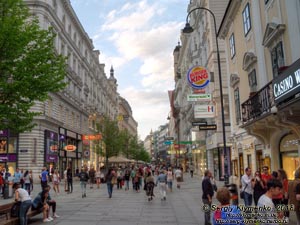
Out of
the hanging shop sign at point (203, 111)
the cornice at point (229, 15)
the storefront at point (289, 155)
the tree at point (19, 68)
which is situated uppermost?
the cornice at point (229, 15)

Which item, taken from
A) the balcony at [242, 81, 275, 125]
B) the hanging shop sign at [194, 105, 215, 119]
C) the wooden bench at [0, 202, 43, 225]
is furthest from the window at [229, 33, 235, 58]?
the wooden bench at [0, 202, 43, 225]

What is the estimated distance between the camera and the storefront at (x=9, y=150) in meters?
34.7

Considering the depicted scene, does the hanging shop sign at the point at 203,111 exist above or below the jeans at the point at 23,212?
above

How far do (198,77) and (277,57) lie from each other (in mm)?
5677

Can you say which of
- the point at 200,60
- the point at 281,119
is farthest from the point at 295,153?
the point at 200,60

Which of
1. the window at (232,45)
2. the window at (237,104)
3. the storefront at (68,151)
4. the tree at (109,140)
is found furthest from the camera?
the tree at (109,140)

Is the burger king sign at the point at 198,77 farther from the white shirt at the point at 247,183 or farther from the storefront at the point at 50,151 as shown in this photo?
the storefront at the point at 50,151

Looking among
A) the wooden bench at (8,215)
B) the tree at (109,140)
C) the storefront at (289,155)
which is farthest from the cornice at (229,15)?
Result: the tree at (109,140)

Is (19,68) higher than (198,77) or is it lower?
lower

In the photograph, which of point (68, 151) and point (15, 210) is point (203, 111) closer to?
point (15, 210)

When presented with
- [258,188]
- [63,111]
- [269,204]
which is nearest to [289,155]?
[258,188]

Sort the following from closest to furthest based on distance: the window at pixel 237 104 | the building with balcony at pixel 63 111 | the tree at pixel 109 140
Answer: the window at pixel 237 104 < the building with balcony at pixel 63 111 < the tree at pixel 109 140

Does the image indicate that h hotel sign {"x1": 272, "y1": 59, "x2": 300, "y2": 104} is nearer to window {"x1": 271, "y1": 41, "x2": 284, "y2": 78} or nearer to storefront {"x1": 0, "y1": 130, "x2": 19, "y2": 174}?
window {"x1": 271, "y1": 41, "x2": 284, "y2": 78}

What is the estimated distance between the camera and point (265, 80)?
16.8 metres
